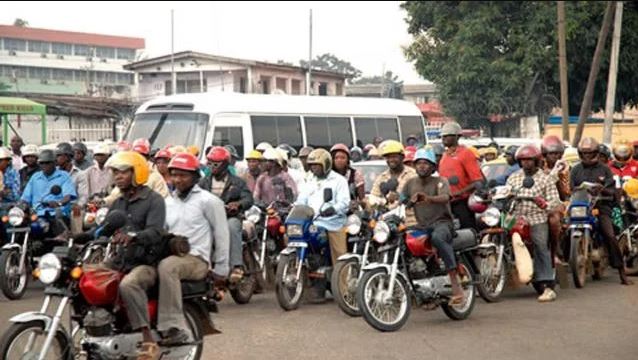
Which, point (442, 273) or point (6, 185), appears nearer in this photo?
point (442, 273)

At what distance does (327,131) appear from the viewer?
63.4 feet

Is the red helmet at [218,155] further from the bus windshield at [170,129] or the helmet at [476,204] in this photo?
the bus windshield at [170,129]

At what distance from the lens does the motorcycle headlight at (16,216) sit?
35.5 ft

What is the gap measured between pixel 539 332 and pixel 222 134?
9.21 metres

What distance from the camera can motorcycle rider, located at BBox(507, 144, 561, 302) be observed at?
10.7 metres

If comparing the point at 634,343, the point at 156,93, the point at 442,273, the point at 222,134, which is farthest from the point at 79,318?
the point at 156,93

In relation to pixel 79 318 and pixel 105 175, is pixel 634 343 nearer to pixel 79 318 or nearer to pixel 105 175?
pixel 79 318

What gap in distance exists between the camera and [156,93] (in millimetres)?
44688

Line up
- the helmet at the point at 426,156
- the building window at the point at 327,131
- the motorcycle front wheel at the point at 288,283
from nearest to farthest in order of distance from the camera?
the helmet at the point at 426,156 → the motorcycle front wheel at the point at 288,283 → the building window at the point at 327,131

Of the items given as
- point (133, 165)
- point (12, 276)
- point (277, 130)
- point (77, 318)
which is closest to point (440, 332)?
point (133, 165)

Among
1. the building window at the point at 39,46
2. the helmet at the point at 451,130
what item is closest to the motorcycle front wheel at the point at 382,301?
the helmet at the point at 451,130

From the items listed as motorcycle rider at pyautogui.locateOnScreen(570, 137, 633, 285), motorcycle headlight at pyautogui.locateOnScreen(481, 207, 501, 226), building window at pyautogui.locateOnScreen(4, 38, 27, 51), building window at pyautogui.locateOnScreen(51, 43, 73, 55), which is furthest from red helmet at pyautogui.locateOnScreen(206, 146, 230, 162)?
building window at pyautogui.locateOnScreen(51, 43, 73, 55)

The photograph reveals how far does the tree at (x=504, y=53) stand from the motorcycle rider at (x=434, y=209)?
78.0ft

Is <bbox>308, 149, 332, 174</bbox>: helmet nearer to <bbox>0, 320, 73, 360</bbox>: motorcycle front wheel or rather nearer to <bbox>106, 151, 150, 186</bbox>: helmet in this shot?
<bbox>106, 151, 150, 186</bbox>: helmet
